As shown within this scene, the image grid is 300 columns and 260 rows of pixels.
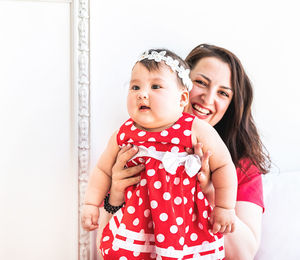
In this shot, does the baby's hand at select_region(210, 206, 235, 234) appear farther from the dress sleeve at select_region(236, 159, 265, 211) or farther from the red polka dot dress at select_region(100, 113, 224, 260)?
the dress sleeve at select_region(236, 159, 265, 211)

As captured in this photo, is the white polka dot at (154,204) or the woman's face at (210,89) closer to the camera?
the white polka dot at (154,204)

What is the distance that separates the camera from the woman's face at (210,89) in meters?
1.29

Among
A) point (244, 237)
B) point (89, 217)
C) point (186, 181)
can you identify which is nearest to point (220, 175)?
point (186, 181)

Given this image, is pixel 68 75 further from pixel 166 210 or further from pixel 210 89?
pixel 166 210

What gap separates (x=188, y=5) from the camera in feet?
5.00

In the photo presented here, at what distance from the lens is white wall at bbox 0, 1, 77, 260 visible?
1.33 m

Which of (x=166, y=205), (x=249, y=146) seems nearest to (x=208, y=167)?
(x=166, y=205)

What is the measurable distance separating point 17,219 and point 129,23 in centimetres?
101

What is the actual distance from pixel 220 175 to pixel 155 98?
1.05 feet

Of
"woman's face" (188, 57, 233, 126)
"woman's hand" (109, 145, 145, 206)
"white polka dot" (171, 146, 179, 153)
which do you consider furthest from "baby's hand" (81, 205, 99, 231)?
"woman's face" (188, 57, 233, 126)

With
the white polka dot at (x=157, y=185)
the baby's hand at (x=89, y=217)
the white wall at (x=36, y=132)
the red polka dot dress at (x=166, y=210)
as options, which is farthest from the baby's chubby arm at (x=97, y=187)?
Answer: the white wall at (x=36, y=132)

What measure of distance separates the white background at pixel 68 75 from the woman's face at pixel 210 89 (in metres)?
0.27

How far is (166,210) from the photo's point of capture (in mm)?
925

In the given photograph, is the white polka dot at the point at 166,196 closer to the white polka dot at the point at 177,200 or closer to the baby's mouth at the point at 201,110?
the white polka dot at the point at 177,200
